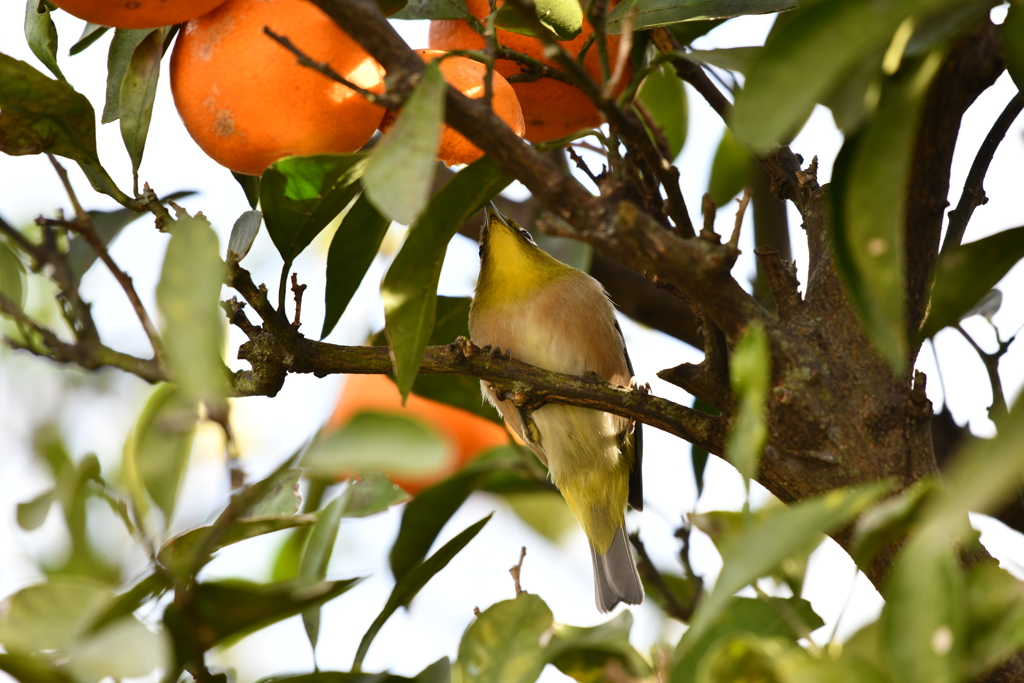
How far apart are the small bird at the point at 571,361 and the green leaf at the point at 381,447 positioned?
200 cm

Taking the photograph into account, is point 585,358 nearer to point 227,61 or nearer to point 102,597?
point 227,61

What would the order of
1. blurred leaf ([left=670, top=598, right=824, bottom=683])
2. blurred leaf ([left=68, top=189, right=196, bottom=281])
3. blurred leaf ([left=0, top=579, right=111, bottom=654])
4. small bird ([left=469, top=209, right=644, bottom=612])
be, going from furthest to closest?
small bird ([left=469, top=209, right=644, bottom=612])
blurred leaf ([left=68, top=189, right=196, bottom=281])
blurred leaf ([left=670, top=598, right=824, bottom=683])
blurred leaf ([left=0, top=579, right=111, bottom=654])

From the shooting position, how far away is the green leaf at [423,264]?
1257 millimetres

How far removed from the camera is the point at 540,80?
72.0 inches

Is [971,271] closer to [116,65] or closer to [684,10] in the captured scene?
[684,10]

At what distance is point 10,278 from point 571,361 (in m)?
1.92

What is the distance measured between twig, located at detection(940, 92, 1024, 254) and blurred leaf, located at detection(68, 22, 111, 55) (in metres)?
1.61

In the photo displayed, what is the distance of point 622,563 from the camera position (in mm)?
3211

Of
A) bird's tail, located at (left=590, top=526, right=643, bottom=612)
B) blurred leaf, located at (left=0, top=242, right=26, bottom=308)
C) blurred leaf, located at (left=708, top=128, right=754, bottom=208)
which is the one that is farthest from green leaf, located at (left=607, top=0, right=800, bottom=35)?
bird's tail, located at (left=590, top=526, right=643, bottom=612)

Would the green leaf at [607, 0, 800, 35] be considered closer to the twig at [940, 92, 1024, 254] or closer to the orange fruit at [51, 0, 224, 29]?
the twig at [940, 92, 1024, 254]

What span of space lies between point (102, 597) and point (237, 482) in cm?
23

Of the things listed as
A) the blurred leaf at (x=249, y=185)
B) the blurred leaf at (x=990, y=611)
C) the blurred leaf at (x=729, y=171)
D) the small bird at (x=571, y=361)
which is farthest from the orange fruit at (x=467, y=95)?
the blurred leaf at (x=729, y=171)

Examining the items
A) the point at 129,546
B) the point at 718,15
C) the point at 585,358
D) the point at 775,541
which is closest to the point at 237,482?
the point at 129,546

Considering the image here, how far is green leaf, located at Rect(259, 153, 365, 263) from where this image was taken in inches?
52.8
